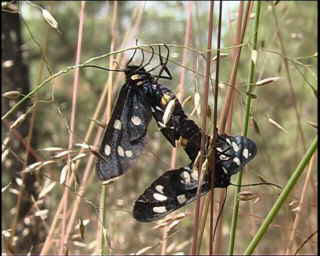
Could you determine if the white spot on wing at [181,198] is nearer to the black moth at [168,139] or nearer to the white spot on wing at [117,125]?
the black moth at [168,139]

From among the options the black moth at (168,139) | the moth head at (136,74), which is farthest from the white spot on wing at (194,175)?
the moth head at (136,74)

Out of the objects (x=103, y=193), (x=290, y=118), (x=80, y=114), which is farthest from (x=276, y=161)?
(x=103, y=193)

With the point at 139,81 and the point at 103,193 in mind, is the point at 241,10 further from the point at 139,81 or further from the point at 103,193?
the point at 103,193

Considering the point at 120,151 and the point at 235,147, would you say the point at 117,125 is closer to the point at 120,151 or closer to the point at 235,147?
the point at 120,151

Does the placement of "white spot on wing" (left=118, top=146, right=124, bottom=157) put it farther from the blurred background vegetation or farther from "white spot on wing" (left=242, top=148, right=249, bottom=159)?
"white spot on wing" (left=242, top=148, right=249, bottom=159)

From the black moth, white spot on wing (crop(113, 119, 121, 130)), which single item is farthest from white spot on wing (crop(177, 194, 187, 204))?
white spot on wing (crop(113, 119, 121, 130))
